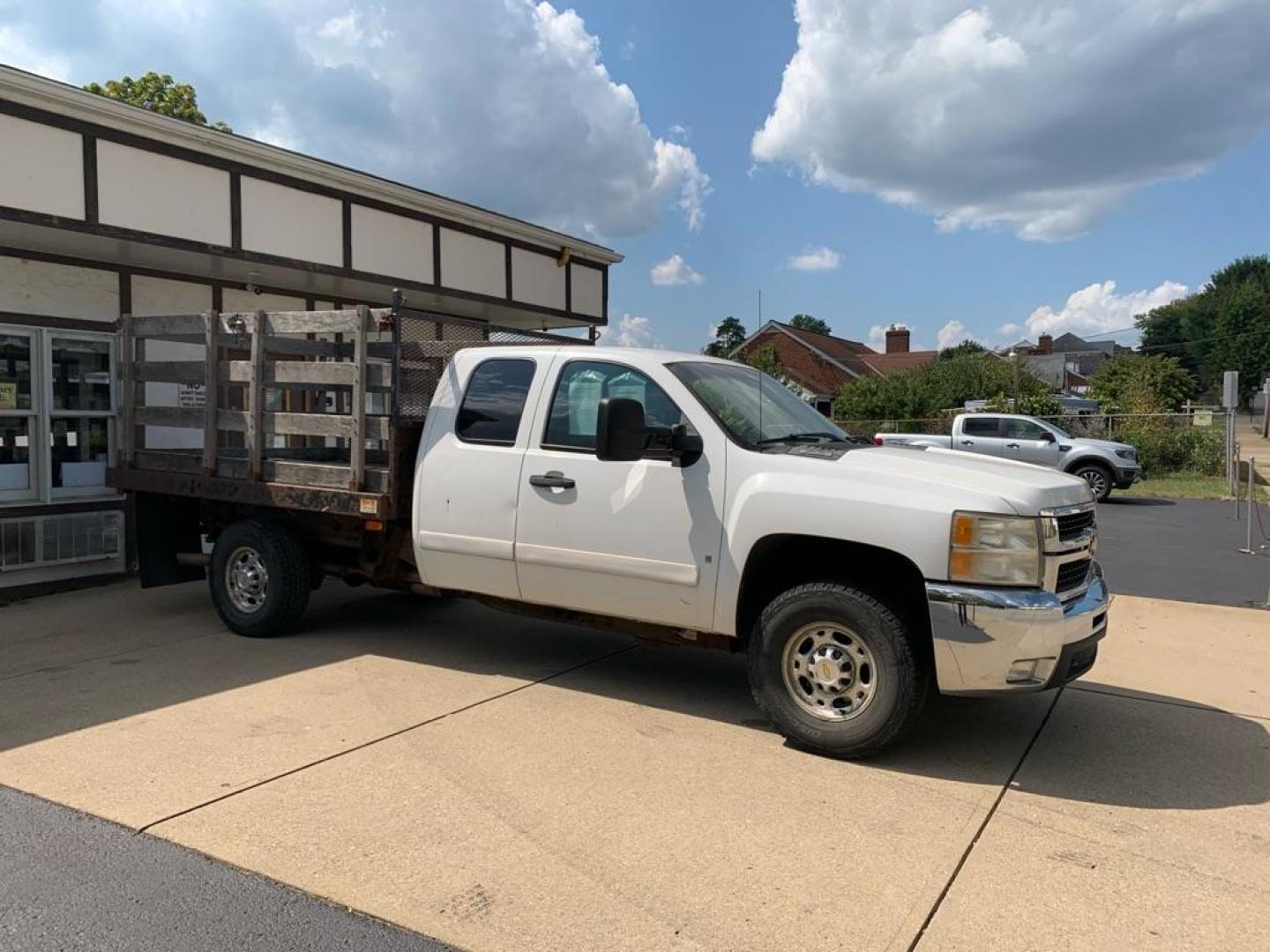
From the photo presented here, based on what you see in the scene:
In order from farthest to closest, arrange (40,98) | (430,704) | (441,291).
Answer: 1. (441,291)
2. (40,98)
3. (430,704)

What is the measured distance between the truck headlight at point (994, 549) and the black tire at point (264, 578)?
4.60 m

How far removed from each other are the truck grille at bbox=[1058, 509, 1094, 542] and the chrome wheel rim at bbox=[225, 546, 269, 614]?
5235mm

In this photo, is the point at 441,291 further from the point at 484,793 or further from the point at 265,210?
the point at 484,793

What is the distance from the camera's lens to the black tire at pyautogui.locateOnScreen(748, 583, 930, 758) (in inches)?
171

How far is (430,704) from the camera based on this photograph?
17.6 feet

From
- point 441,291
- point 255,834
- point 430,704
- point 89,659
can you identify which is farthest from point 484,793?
point 441,291

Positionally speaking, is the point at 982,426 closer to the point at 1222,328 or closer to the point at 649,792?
the point at 649,792

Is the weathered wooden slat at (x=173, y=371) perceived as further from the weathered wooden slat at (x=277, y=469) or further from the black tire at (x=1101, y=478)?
the black tire at (x=1101, y=478)

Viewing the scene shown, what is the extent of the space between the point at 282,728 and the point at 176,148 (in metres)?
6.29

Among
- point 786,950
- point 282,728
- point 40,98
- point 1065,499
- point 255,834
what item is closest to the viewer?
point 786,950

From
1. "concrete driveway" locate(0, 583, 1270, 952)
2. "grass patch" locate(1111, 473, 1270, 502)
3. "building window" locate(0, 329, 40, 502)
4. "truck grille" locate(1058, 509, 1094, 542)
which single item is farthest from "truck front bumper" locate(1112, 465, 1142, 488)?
"building window" locate(0, 329, 40, 502)

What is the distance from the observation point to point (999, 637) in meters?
4.19

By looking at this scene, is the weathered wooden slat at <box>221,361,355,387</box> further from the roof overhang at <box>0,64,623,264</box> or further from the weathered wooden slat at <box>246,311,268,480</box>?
the roof overhang at <box>0,64,623,264</box>

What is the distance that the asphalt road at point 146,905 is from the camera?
2.99 meters
